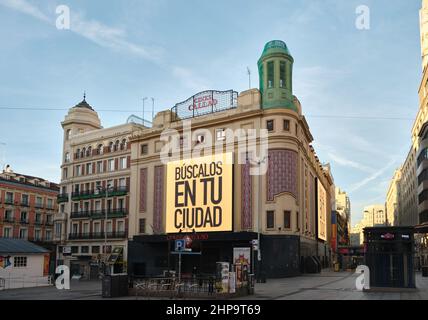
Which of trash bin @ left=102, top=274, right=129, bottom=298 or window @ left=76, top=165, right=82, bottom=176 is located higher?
window @ left=76, top=165, right=82, bottom=176

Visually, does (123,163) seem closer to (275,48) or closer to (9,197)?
(9,197)

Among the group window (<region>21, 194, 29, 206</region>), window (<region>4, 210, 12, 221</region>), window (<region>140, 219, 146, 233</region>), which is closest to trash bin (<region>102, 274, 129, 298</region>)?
window (<region>140, 219, 146, 233</region>)

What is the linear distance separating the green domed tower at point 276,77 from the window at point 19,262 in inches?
1239

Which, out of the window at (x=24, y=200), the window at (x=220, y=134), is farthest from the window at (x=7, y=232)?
the window at (x=220, y=134)

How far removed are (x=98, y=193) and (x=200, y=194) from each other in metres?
21.0

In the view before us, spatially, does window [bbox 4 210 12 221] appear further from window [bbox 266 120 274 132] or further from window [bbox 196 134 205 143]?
window [bbox 266 120 274 132]

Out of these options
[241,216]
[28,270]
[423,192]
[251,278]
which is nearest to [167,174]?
[241,216]

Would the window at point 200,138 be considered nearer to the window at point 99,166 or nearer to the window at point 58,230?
the window at point 99,166

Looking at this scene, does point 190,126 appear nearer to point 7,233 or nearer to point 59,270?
point 59,270

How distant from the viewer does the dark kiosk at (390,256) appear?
102 ft

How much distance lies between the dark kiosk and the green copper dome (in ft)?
107

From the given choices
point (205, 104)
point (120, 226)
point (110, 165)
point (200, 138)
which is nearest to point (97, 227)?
point (120, 226)

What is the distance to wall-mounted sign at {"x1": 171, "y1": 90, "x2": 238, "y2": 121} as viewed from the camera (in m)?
62.6

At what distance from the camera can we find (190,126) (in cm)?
6450
